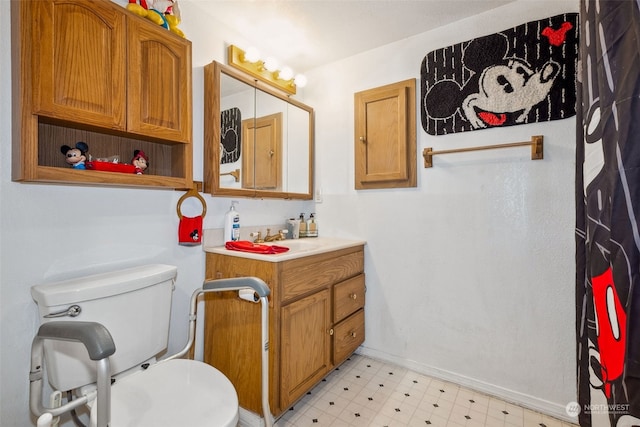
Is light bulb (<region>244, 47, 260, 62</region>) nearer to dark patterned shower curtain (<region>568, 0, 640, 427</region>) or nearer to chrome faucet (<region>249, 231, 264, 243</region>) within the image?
chrome faucet (<region>249, 231, 264, 243</region>)

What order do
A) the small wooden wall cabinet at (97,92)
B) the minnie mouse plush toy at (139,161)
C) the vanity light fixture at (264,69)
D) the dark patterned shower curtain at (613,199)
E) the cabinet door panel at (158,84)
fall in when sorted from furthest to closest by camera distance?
the vanity light fixture at (264,69) → the minnie mouse plush toy at (139,161) → the cabinet door panel at (158,84) → the small wooden wall cabinet at (97,92) → the dark patterned shower curtain at (613,199)

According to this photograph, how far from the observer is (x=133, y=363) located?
1123mm

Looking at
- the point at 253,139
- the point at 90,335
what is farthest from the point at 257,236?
the point at 90,335

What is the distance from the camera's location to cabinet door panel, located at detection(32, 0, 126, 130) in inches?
38.1

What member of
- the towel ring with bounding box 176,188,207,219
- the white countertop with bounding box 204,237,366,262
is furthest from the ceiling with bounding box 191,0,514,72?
the white countertop with bounding box 204,237,366,262

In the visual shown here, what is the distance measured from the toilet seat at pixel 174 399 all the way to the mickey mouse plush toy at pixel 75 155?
2.72 ft

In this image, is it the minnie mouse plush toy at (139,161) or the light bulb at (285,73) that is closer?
the minnie mouse plush toy at (139,161)

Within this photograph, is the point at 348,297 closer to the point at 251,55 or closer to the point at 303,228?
the point at 303,228

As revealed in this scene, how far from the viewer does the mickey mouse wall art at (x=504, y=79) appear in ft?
4.75

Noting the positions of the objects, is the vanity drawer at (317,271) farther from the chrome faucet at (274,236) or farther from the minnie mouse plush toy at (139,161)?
the minnie mouse plush toy at (139,161)

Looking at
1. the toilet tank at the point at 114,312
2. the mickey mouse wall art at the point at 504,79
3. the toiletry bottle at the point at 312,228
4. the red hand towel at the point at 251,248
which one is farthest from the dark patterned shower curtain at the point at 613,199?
the toiletry bottle at the point at 312,228

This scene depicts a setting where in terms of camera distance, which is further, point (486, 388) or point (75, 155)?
point (486, 388)

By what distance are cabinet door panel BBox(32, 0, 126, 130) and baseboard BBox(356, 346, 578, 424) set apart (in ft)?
6.78

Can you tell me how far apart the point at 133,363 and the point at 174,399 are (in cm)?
32
